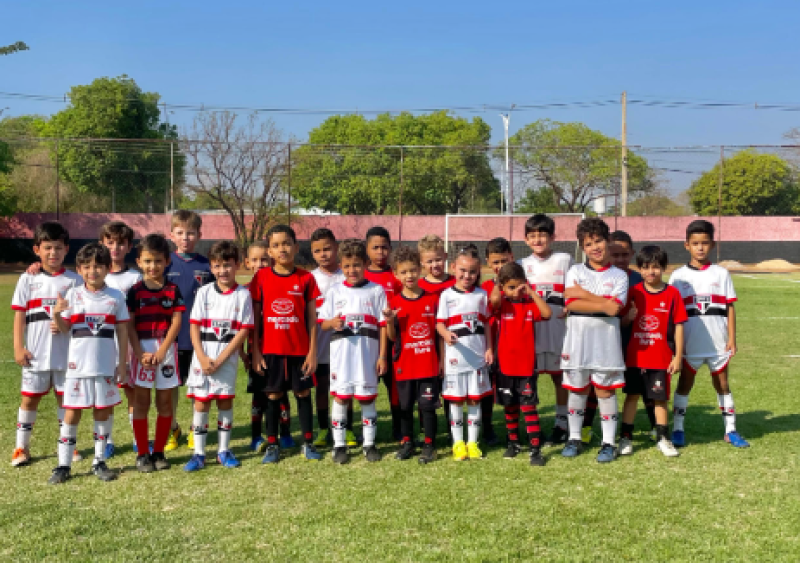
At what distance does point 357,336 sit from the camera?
16.5ft

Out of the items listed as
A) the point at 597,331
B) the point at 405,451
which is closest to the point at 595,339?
the point at 597,331

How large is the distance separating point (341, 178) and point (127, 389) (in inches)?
1356

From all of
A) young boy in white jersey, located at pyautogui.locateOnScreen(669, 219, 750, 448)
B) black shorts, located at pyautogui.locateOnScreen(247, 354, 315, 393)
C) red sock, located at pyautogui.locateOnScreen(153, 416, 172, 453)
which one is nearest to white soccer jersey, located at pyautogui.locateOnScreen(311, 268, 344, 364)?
black shorts, located at pyautogui.locateOnScreen(247, 354, 315, 393)

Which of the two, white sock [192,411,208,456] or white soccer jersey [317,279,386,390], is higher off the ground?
white soccer jersey [317,279,386,390]

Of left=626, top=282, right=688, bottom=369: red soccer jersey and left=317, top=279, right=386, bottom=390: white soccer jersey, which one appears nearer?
left=317, top=279, right=386, bottom=390: white soccer jersey

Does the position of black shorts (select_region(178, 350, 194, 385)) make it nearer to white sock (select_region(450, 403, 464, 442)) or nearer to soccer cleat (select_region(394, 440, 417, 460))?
soccer cleat (select_region(394, 440, 417, 460))

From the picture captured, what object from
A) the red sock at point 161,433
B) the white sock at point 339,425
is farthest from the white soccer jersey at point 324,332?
the red sock at point 161,433

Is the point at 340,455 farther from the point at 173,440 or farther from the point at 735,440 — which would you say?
the point at 735,440

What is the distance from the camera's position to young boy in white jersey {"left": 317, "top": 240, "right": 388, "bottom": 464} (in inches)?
197

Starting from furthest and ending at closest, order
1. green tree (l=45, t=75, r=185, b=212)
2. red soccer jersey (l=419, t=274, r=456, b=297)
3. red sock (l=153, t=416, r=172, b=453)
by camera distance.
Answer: green tree (l=45, t=75, r=185, b=212) < red soccer jersey (l=419, t=274, r=456, b=297) < red sock (l=153, t=416, r=172, b=453)

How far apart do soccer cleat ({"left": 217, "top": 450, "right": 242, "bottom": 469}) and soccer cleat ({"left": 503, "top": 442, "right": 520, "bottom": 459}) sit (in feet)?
6.20

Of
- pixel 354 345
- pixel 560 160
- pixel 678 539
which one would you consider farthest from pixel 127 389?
pixel 560 160

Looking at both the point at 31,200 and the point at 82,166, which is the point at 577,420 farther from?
the point at 31,200

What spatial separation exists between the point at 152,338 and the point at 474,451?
240cm
